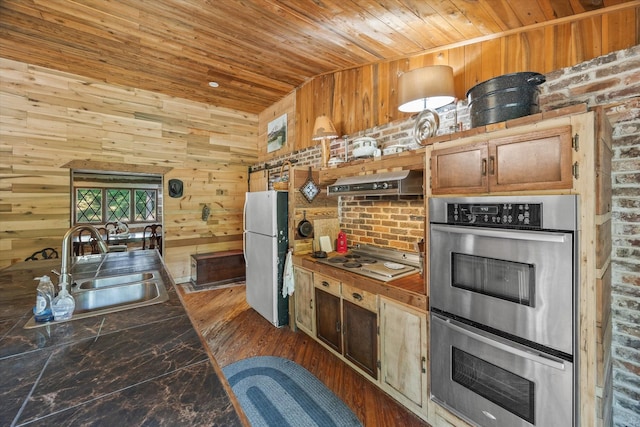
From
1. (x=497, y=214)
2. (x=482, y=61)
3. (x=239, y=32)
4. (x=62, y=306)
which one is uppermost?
(x=239, y=32)

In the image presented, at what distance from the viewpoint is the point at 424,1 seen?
6.45 feet

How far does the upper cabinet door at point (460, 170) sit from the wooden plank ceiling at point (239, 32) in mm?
1050

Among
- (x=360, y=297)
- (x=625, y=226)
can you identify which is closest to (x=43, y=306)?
(x=360, y=297)

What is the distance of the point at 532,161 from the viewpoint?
1.39m

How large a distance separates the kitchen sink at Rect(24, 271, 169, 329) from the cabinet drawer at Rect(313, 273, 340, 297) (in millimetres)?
1378

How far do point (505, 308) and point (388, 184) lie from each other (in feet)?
3.72

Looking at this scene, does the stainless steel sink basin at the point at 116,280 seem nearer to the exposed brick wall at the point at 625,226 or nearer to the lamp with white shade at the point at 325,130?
the lamp with white shade at the point at 325,130

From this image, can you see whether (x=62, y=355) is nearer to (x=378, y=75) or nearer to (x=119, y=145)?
(x=378, y=75)

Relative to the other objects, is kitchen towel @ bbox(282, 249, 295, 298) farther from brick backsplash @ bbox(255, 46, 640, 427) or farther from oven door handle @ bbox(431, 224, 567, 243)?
brick backsplash @ bbox(255, 46, 640, 427)

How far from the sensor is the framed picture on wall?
4723 mm

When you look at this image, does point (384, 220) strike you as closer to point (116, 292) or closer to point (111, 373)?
point (116, 292)

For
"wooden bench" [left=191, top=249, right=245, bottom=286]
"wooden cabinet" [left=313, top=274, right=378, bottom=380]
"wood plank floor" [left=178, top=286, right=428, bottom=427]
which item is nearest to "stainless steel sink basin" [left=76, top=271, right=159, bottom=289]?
"wood plank floor" [left=178, top=286, right=428, bottom=427]

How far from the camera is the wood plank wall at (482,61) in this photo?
1.64m

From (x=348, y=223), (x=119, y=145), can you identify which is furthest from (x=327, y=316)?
(x=119, y=145)
